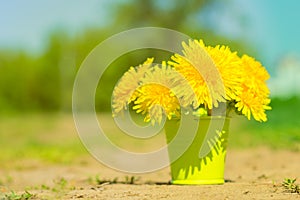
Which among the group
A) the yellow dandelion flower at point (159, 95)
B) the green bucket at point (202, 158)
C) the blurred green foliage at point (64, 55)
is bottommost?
the green bucket at point (202, 158)

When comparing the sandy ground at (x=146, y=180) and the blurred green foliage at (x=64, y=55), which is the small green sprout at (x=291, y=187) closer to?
the sandy ground at (x=146, y=180)

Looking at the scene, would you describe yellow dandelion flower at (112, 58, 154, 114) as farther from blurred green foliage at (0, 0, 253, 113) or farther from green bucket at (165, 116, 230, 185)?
blurred green foliage at (0, 0, 253, 113)

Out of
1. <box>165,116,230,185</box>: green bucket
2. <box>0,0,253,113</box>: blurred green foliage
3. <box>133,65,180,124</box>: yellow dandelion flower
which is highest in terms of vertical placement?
<box>0,0,253,113</box>: blurred green foliage

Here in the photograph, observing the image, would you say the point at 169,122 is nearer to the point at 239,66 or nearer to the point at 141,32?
the point at 239,66

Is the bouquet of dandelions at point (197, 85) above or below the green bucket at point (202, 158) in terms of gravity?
above

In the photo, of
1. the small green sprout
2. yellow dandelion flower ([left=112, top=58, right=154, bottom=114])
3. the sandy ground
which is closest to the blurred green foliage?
the sandy ground

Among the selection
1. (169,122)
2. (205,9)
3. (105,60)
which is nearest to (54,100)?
(105,60)

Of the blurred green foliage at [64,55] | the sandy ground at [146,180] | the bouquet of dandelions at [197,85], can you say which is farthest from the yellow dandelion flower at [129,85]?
the blurred green foliage at [64,55]

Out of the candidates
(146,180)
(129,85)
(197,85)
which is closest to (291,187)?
(197,85)
